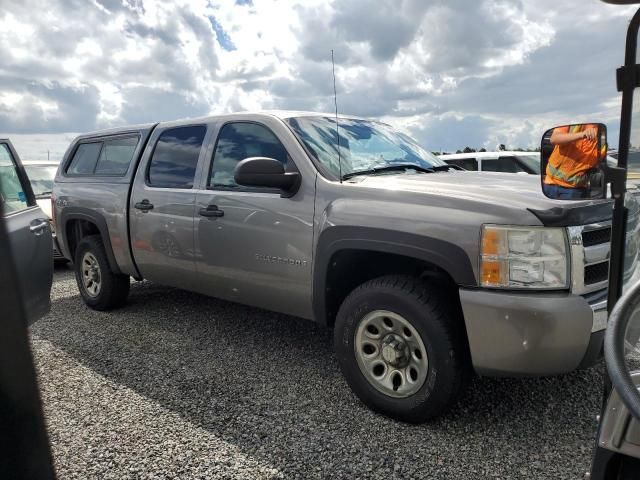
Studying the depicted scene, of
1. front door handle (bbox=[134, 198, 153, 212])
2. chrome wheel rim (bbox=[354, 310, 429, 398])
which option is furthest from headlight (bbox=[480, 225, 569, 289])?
front door handle (bbox=[134, 198, 153, 212])

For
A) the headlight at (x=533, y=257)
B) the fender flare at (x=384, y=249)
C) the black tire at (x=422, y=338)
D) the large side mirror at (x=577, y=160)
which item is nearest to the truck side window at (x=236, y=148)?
the fender flare at (x=384, y=249)

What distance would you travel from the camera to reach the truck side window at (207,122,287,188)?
372 cm

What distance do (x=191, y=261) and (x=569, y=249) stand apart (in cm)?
276

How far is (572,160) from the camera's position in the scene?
1615 mm

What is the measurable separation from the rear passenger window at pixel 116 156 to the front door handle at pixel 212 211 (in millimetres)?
1418

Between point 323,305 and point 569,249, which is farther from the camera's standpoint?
point 323,305

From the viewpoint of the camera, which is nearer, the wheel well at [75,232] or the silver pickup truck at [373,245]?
the silver pickup truck at [373,245]

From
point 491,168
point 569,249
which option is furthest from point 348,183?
point 491,168

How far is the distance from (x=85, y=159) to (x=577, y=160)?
5239 mm

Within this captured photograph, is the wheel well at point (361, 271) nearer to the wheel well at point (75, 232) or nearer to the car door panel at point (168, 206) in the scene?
the car door panel at point (168, 206)

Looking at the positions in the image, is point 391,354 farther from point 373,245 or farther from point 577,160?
point 577,160

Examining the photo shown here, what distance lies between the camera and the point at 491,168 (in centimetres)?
883

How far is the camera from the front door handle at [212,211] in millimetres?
3814

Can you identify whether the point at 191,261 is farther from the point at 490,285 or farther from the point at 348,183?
the point at 490,285
